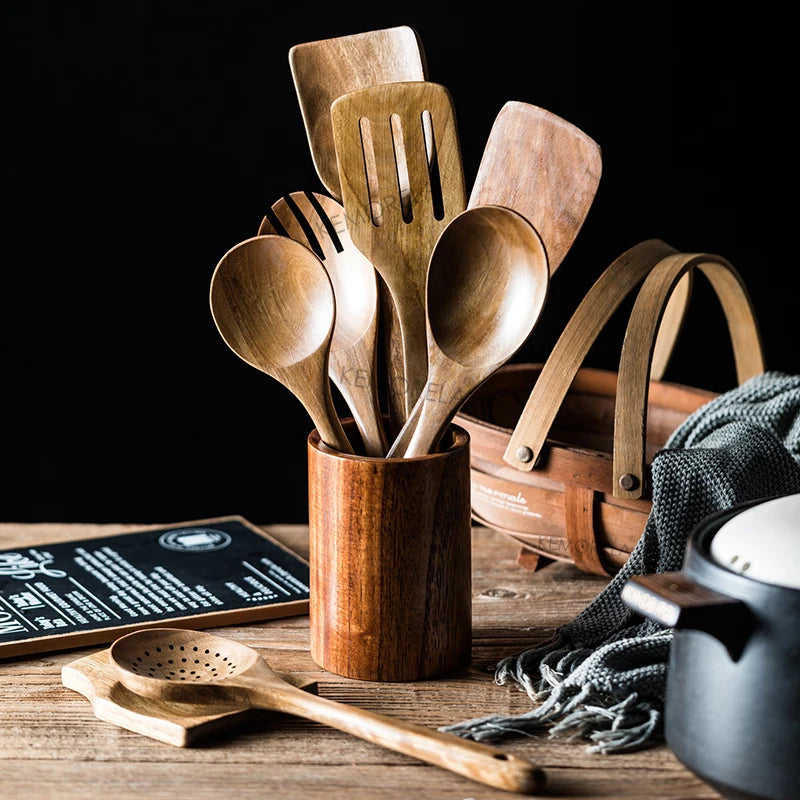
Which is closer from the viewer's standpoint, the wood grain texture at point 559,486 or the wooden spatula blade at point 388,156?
the wooden spatula blade at point 388,156

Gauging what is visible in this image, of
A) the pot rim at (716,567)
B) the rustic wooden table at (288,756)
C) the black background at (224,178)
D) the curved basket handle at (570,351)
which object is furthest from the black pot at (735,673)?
the black background at (224,178)

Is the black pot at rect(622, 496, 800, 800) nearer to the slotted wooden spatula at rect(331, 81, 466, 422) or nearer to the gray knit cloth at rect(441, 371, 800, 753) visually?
the gray knit cloth at rect(441, 371, 800, 753)

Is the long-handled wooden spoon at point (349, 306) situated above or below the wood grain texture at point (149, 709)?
above

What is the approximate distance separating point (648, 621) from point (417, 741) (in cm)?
23

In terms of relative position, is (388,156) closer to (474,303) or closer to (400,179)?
(400,179)

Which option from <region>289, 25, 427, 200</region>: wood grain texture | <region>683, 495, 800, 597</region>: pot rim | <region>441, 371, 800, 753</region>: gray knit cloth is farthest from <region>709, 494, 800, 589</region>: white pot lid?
<region>289, 25, 427, 200</region>: wood grain texture

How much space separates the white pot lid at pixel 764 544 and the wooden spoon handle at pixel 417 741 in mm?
163

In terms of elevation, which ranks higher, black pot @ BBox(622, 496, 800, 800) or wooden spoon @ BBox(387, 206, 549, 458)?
wooden spoon @ BBox(387, 206, 549, 458)

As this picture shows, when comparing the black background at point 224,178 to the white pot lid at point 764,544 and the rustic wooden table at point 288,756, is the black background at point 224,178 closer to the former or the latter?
the rustic wooden table at point 288,756

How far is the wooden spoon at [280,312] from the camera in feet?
2.57

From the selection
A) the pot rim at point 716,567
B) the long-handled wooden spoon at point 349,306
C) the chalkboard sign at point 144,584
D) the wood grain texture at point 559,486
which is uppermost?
the long-handled wooden spoon at point 349,306

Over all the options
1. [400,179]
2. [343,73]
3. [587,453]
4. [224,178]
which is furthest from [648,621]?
[224,178]

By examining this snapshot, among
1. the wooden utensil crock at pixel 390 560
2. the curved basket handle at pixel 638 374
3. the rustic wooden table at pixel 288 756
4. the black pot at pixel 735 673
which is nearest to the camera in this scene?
the black pot at pixel 735 673

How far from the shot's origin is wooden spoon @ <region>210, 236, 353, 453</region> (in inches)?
30.9
